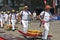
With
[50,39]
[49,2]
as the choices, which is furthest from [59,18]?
[50,39]

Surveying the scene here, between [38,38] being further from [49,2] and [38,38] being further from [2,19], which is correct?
[49,2]

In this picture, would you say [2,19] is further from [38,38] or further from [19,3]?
[19,3]

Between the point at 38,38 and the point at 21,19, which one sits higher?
the point at 21,19

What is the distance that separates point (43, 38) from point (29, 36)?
0.87 m

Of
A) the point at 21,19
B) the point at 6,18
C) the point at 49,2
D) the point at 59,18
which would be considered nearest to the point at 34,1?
the point at 49,2

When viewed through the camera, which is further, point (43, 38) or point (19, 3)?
point (19, 3)

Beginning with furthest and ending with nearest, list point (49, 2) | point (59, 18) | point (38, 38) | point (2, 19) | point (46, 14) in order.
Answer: point (49, 2) < point (59, 18) < point (2, 19) < point (38, 38) < point (46, 14)

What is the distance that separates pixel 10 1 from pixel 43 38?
114 ft

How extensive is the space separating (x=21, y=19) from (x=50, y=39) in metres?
2.05

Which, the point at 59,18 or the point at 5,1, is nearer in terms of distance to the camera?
the point at 59,18

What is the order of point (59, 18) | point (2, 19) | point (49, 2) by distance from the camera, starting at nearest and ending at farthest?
point (2, 19) → point (59, 18) → point (49, 2)

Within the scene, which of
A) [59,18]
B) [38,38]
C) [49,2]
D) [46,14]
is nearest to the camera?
[46,14]

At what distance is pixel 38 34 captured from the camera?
13891 mm

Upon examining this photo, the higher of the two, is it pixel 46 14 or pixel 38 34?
pixel 46 14
